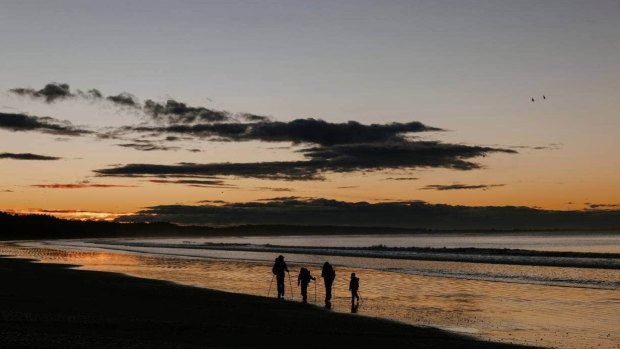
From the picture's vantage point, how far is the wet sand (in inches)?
646

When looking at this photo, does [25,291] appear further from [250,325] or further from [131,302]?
[250,325]

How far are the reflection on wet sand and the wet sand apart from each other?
1.89 metres

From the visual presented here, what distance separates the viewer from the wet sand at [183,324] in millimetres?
16406

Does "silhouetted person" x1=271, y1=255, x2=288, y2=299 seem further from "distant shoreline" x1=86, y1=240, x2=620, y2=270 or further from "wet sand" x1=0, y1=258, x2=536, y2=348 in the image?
"distant shoreline" x1=86, y1=240, x2=620, y2=270

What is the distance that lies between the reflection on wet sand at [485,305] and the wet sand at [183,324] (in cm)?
189

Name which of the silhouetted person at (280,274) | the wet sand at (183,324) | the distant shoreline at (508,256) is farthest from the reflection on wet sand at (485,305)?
the distant shoreline at (508,256)

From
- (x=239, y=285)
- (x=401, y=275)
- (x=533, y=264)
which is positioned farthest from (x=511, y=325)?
(x=533, y=264)

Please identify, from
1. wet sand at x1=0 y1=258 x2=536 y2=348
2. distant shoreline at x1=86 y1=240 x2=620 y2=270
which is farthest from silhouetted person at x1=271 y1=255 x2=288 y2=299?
distant shoreline at x1=86 y1=240 x2=620 y2=270

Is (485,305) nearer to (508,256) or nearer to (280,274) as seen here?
(280,274)

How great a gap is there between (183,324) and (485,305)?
41.4ft

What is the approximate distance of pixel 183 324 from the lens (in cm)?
1992

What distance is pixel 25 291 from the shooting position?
2920 cm

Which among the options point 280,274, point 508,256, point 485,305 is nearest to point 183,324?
point 280,274

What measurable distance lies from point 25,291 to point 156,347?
54.2 ft
